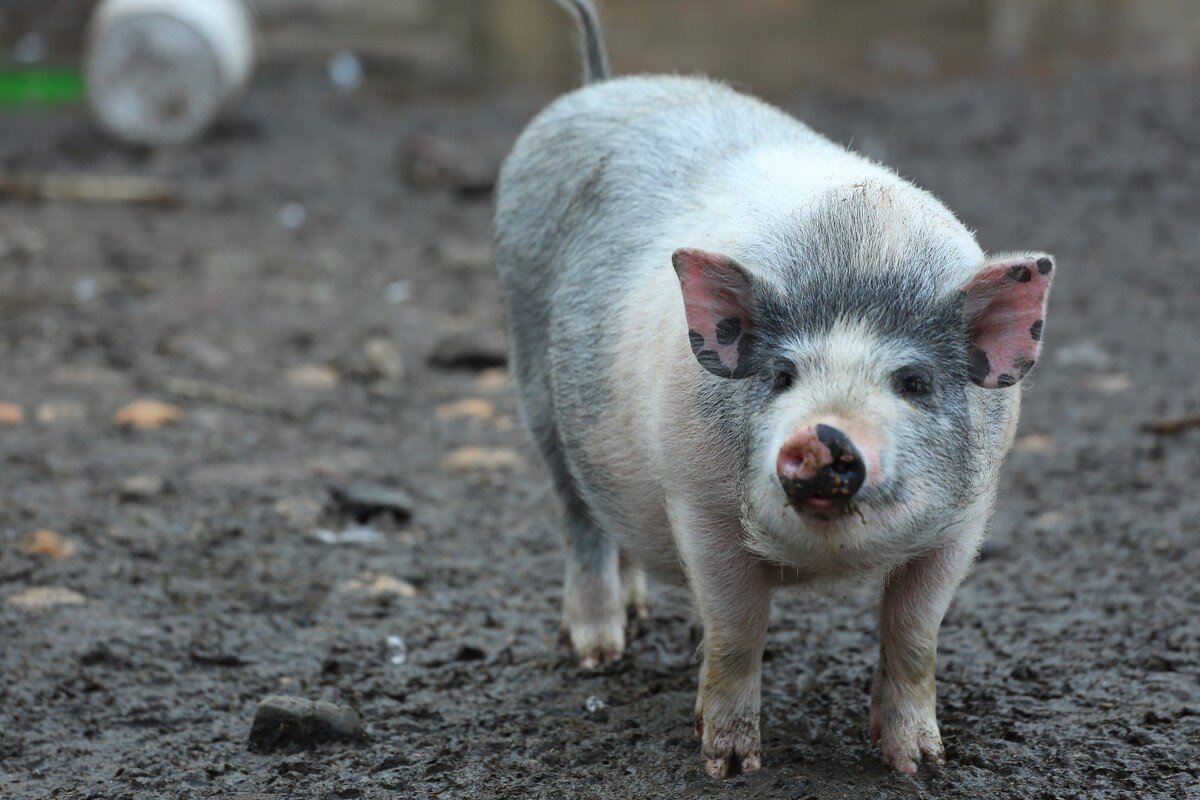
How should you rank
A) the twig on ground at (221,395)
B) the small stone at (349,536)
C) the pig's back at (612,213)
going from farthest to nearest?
1. the twig on ground at (221,395)
2. the small stone at (349,536)
3. the pig's back at (612,213)

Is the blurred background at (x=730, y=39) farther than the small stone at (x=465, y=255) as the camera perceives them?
Yes

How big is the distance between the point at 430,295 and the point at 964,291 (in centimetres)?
512

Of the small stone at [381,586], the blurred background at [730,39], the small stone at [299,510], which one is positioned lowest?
the small stone at [299,510]

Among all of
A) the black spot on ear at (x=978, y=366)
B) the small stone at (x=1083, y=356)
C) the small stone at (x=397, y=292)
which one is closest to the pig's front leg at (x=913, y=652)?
the black spot on ear at (x=978, y=366)

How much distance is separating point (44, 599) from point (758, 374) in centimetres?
246

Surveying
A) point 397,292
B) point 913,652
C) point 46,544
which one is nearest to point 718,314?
point 913,652

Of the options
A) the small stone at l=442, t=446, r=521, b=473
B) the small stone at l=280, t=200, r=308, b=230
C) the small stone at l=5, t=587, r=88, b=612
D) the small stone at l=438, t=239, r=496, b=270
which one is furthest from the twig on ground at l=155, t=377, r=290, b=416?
the small stone at l=280, t=200, r=308, b=230

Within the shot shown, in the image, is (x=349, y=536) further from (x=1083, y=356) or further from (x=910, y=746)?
(x=1083, y=356)

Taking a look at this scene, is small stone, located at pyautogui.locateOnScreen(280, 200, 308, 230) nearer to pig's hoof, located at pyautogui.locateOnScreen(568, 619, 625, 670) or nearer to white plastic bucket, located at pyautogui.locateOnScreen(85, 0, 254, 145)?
white plastic bucket, located at pyautogui.locateOnScreen(85, 0, 254, 145)

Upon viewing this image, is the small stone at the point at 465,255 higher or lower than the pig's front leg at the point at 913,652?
lower

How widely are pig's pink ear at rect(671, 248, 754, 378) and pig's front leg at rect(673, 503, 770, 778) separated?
39 centimetres

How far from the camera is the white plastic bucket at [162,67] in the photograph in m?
9.63

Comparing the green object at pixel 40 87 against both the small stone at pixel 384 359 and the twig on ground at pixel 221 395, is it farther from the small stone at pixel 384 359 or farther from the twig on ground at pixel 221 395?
the twig on ground at pixel 221 395

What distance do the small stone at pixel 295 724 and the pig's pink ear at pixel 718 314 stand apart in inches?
54.1
